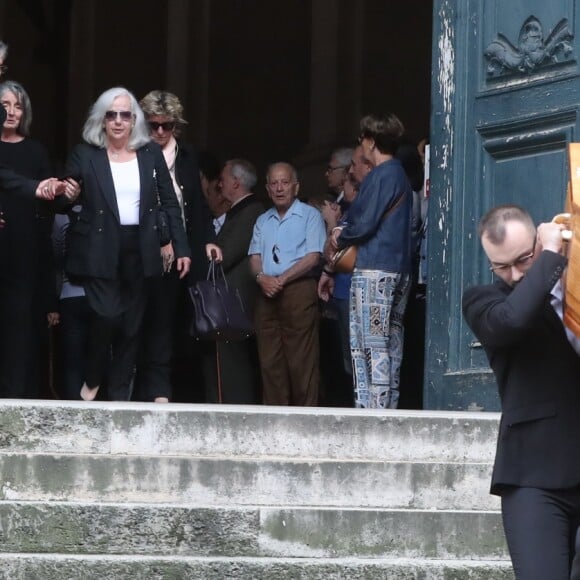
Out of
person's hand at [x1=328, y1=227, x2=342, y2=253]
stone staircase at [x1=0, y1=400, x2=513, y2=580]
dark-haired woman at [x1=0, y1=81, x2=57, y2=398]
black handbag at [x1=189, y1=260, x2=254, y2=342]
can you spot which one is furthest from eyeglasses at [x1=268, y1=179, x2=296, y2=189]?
stone staircase at [x1=0, y1=400, x2=513, y2=580]

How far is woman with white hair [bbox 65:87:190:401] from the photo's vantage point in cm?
799

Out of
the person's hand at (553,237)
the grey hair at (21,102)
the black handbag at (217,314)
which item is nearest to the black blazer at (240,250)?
the black handbag at (217,314)

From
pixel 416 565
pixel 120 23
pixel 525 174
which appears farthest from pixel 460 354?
pixel 120 23

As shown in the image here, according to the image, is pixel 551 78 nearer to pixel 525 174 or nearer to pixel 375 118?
pixel 525 174

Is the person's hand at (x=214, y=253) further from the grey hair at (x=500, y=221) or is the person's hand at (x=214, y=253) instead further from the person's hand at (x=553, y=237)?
the person's hand at (x=553, y=237)

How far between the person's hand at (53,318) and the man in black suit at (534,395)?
4.29 metres

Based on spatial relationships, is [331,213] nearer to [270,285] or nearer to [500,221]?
[270,285]

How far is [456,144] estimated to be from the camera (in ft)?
26.6

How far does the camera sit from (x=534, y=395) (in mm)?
4699

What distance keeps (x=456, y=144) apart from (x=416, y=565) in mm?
2557

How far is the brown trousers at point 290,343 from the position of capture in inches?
362

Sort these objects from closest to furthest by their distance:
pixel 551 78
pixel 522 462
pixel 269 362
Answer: pixel 522 462 → pixel 551 78 → pixel 269 362

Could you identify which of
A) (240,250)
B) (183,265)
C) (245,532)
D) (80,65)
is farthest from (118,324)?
(80,65)

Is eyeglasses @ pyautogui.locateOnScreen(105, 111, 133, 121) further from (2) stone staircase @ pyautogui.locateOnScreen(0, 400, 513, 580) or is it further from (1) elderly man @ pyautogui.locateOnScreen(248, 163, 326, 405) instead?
(2) stone staircase @ pyautogui.locateOnScreen(0, 400, 513, 580)
